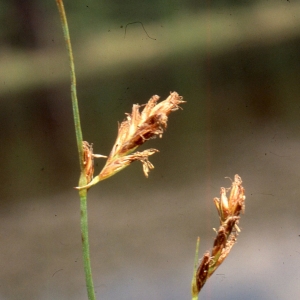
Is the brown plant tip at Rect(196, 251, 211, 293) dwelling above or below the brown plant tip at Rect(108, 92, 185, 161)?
below

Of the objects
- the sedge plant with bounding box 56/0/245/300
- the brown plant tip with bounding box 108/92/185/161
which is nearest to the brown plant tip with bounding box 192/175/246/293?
the sedge plant with bounding box 56/0/245/300

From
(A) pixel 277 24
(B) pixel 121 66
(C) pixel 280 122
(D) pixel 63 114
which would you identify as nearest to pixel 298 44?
(A) pixel 277 24

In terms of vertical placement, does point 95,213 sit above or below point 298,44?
below

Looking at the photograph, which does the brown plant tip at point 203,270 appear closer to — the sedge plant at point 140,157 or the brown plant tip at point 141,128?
the sedge plant at point 140,157

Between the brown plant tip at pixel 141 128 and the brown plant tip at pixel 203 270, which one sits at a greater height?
the brown plant tip at pixel 141 128

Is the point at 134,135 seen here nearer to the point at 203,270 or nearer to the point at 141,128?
the point at 141,128

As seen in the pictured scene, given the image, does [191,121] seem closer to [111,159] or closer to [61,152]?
[61,152]

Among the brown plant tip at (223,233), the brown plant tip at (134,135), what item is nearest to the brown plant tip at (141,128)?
the brown plant tip at (134,135)

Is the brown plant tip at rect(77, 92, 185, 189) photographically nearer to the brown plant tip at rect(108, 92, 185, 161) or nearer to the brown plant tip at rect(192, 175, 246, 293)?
the brown plant tip at rect(108, 92, 185, 161)

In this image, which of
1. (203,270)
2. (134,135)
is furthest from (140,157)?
(203,270)

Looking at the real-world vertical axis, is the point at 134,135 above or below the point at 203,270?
above

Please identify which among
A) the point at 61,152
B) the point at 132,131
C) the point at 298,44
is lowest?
the point at 61,152
